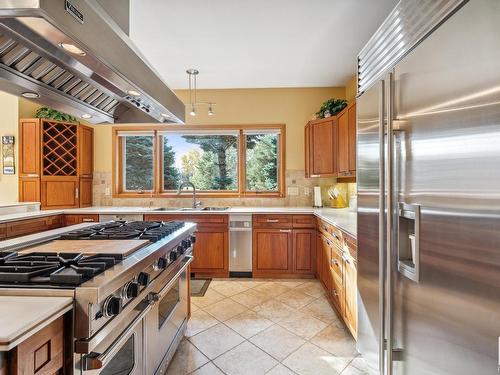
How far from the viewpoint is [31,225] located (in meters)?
3.12

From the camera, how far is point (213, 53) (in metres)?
3.13

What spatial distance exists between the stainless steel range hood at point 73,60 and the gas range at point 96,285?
2.60 feet

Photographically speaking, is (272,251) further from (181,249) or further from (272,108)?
(272,108)

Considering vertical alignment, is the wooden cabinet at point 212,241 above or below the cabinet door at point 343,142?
below

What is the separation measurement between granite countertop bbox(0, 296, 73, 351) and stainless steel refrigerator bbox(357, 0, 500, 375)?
1210 millimetres

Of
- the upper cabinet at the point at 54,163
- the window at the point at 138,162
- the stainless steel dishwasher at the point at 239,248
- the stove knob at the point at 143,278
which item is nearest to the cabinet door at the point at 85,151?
the upper cabinet at the point at 54,163

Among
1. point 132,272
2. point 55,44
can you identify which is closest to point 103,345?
point 132,272

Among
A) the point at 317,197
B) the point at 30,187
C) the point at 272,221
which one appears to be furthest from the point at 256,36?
the point at 30,187

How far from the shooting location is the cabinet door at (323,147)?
3.56 metres

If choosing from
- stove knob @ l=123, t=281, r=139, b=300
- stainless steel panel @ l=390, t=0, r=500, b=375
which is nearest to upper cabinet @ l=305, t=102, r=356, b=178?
stainless steel panel @ l=390, t=0, r=500, b=375

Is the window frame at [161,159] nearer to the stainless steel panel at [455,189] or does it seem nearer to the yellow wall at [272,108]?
the yellow wall at [272,108]

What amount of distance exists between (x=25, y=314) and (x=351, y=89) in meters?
4.17

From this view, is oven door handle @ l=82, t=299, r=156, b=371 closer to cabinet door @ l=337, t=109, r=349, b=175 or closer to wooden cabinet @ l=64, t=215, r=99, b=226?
Result: cabinet door @ l=337, t=109, r=349, b=175

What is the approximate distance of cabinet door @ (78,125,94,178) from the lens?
4027 millimetres
